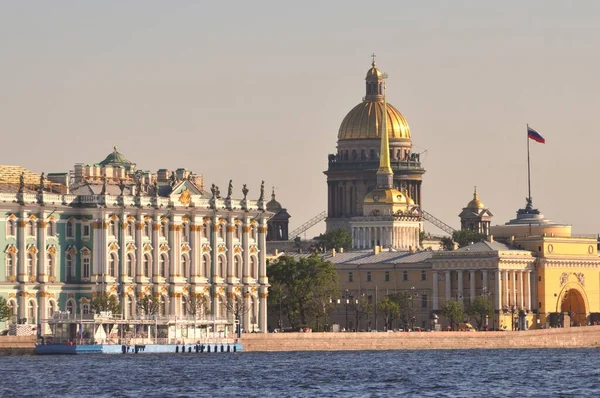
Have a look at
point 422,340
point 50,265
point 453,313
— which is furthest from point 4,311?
point 453,313

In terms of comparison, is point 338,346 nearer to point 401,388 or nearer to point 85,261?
point 85,261

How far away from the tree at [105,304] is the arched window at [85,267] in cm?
272

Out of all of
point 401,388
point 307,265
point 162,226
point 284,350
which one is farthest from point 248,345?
point 401,388

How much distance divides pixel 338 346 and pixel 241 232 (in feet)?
46.8

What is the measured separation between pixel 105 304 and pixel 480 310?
40.1 m

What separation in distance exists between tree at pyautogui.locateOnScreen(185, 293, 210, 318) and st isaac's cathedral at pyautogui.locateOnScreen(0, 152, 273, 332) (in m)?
0.14

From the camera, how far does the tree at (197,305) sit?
568ft

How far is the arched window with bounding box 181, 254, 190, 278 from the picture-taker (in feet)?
576

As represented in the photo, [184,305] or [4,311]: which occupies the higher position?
[184,305]

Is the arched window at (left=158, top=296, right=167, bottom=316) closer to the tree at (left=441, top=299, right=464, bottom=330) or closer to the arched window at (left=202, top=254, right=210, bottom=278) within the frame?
the arched window at (left=202, top=254, right=210, bottom=278)

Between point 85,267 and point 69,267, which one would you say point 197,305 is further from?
point 69,267

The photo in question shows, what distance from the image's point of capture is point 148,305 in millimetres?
168875

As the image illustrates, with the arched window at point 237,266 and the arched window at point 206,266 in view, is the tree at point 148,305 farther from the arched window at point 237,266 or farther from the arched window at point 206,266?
the arched window at point 237,266

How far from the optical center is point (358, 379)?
130m
